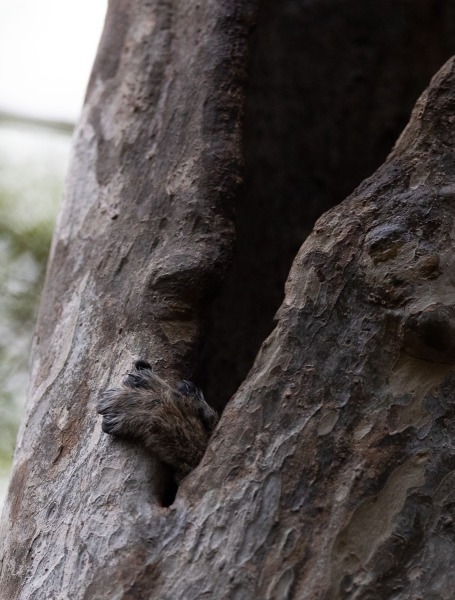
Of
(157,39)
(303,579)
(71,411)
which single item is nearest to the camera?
(303,579)

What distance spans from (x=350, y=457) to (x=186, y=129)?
1.15 metres

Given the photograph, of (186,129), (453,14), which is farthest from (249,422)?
(453,14)

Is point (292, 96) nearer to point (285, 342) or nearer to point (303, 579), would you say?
point (285, 342)

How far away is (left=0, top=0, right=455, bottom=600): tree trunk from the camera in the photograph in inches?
62.6

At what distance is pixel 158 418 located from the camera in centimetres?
183

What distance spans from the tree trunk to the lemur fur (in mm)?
45

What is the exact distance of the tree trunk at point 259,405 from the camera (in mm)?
1589

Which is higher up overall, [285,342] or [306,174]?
[306,174]

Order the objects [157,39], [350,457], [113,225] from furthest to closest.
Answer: [157,39] → [113,225] → [350,457]

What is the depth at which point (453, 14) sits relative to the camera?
13.2ft

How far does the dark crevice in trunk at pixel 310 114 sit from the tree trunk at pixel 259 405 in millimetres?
1392

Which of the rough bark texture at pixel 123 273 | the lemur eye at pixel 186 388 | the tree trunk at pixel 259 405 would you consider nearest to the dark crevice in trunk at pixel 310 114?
the rough bark texture at pixel 123 273

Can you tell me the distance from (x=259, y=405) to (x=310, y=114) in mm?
2470

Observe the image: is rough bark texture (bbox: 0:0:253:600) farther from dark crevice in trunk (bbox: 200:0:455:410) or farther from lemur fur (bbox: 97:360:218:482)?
dark crevice in trunk (bbox: 200:0:455:410)
